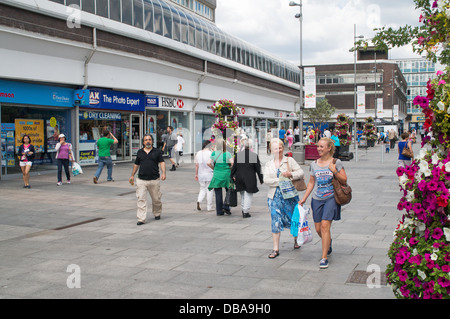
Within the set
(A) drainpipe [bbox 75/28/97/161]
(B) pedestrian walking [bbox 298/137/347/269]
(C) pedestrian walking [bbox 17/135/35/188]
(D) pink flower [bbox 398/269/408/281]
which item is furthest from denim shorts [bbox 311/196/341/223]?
(A) drainpipe [bbox 75/28/97/161]

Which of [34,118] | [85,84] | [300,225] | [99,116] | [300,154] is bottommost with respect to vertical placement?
[300,225]

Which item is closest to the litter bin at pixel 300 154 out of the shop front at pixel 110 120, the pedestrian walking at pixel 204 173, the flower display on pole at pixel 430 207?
the shop front at pixel 110 120

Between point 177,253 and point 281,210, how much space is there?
170cm

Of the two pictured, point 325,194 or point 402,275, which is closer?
point 402,275

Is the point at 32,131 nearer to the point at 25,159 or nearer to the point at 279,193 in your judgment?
the point at 25,159

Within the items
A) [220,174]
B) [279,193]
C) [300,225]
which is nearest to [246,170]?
[220,174]

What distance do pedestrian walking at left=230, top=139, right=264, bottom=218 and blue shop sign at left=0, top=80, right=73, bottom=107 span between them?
36.6ft

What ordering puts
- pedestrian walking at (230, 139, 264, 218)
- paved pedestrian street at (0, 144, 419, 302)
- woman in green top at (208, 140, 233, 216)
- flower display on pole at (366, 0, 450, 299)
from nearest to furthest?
flower display on pole at (366, 0, 450, 299)
paved pedestrian street at (0, 144, 419, 302)
pedestrian walking at (230, 139, 264, 218)
woman in green top at (208, 140, 233, 216)

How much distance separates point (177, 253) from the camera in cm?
725

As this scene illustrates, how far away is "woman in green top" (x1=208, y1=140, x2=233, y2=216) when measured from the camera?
10.7m

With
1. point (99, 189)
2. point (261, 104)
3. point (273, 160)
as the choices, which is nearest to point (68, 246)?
point (273, 160)

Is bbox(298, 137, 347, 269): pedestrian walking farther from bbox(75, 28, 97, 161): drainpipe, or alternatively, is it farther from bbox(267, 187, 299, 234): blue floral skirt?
bbox(75, 28, 97, 161): drainpipe

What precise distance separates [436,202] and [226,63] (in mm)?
31254

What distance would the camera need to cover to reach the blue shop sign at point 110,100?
20.6 m
